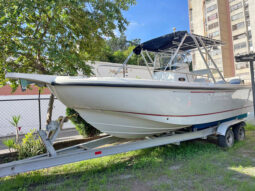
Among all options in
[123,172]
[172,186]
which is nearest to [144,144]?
[123,172]

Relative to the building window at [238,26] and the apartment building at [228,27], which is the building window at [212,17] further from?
the building window at [238,26]

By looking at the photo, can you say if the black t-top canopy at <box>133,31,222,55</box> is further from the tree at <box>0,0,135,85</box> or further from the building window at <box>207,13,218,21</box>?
the building window at <box>207,13,218,21</box>

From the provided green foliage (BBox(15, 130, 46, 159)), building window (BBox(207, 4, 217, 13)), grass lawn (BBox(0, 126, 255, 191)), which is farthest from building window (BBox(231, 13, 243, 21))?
green foliage (BBox(15, 130, 46, 159))

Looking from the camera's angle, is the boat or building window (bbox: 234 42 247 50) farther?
building window (bbox: 234 42 247 50)

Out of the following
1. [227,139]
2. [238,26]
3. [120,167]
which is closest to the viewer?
[120,167]

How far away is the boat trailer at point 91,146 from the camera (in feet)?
8.59

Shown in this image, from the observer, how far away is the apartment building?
32594 millimetres

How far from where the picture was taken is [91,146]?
3.62m

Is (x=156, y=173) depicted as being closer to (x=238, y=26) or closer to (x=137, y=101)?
(x=137, y=101)

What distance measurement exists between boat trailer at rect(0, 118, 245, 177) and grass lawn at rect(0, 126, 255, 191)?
0.37m

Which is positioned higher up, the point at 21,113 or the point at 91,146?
the point at 21,113

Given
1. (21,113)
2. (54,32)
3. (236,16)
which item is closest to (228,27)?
(236,16)

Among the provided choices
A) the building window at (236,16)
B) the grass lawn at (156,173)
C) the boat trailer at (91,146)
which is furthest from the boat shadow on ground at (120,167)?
the building window at (236,16)

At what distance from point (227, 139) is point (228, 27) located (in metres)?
37.9
